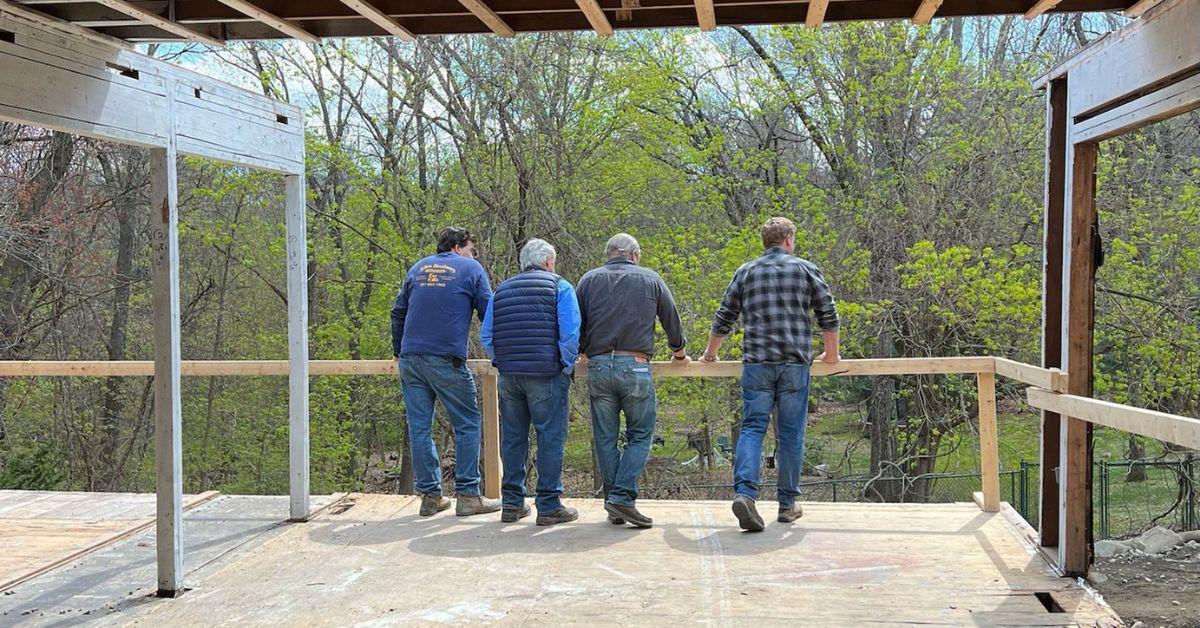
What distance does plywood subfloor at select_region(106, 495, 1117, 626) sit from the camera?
13.4 ft

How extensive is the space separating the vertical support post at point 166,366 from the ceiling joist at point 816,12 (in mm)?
2739

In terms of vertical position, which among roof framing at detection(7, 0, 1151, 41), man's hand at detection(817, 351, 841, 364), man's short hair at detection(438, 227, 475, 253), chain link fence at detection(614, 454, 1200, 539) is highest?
roof framing at detection(7, 0, 1151, 41)

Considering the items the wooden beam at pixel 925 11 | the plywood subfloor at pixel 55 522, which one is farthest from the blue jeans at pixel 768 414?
the plywood subfloor at pixel 55 522

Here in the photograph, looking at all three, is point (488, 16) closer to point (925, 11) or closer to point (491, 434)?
point (925, 11)

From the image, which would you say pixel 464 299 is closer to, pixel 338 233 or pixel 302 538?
pixel 302 538

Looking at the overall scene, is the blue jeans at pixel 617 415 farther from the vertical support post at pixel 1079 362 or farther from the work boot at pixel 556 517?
the vertical support post at pixel 1079 362

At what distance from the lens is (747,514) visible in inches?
208

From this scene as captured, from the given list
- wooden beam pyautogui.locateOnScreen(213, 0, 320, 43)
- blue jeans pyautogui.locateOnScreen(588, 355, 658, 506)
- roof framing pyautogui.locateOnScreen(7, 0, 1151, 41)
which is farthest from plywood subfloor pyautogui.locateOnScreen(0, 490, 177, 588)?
wooden beam pyautogui.locateOnScreen(213, 0, 320, 43)

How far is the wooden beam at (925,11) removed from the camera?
149 inches

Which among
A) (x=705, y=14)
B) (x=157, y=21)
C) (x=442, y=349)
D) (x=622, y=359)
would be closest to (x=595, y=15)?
(x=705, y=14)

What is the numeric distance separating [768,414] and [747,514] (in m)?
0.56

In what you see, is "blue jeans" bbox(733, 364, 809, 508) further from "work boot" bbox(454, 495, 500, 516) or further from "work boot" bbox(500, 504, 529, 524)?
"work boot" bbox(454, 495, 500, 516)

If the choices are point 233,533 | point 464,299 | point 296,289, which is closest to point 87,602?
point 233,533

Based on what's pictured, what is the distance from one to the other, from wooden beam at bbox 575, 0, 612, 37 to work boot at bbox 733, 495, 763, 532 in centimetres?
256
